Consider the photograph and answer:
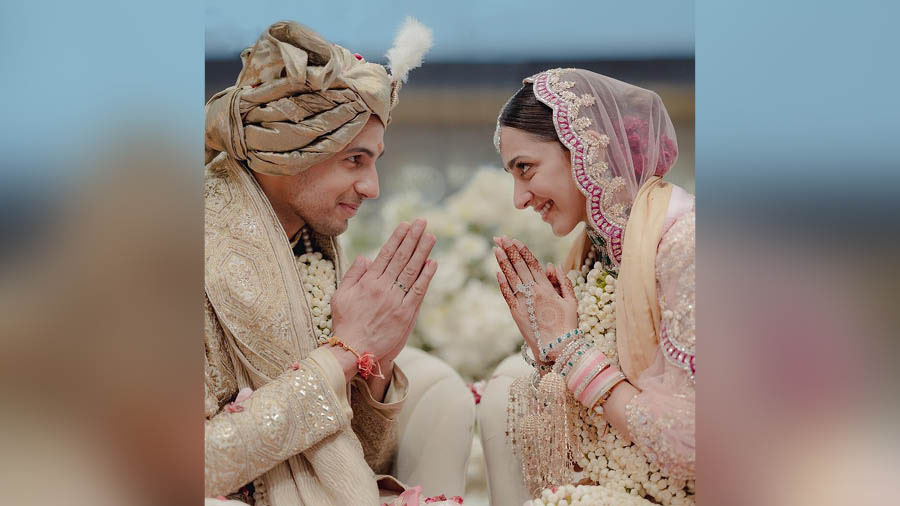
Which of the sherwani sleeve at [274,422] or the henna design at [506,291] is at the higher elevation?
the henna design at [506,291]

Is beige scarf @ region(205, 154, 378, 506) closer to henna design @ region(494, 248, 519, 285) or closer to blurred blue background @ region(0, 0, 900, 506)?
blurred blue background @ region(0, 0, 900, 506)

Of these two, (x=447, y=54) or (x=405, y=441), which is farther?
(x=405, y=441)

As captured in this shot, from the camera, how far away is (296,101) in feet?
5.45

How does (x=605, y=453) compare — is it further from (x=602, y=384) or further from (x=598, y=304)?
(x=598, y=304)

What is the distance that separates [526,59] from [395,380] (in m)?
0.77

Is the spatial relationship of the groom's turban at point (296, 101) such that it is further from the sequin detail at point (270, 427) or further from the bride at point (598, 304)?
the sequin detail at point (270, 427)

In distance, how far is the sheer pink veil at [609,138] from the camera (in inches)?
64.5

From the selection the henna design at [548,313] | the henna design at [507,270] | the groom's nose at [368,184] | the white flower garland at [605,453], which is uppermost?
the groom's nose at [368,184]

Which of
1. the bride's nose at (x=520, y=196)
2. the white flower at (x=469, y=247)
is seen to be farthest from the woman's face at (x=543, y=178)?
the white flower at (x=469, y=247)

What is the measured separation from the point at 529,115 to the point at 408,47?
0.30 meters
